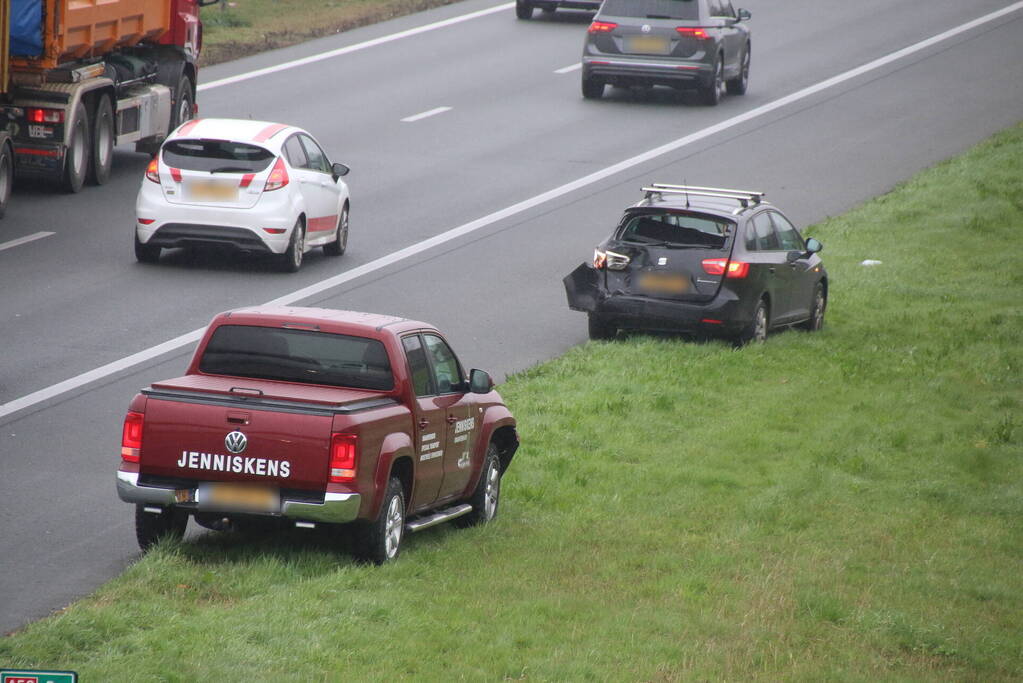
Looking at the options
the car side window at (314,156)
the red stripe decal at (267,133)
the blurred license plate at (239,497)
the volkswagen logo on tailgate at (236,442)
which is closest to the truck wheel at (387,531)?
the blurred license plate at (239,497)

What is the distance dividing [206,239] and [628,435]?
7136 mm

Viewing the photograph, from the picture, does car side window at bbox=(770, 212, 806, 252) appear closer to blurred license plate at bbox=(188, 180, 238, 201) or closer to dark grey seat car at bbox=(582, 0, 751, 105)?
blurred license plate at bbox=(188, 180, 238, 201)

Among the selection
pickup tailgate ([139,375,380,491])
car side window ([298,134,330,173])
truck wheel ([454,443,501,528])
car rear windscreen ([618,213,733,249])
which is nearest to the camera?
pickup tailgate ([139,375,380,491])

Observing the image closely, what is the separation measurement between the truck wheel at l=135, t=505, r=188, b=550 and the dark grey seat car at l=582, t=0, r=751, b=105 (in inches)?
891

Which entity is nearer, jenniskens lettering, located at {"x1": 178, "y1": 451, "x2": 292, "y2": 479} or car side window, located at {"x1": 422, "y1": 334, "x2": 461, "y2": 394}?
jenniskens lettering, located at {"x1": 178, "y1": 451, "x2": 292, "y2": 479}

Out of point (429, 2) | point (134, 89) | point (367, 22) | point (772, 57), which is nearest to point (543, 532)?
point (134, 89)

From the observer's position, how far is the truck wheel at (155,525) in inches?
396

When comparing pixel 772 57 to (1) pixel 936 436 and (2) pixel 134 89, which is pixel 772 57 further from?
(1) pixel 936 436

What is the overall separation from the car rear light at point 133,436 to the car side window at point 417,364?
1.62m

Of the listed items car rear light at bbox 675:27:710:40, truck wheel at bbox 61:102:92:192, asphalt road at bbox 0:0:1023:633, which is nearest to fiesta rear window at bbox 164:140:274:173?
asphalt road at bbox 0:0:1023:633

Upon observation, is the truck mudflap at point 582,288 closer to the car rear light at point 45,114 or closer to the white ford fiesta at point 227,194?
the white ford fiesta at point 227,194

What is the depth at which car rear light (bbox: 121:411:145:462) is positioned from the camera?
31.6 feet

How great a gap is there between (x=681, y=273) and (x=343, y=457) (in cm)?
781

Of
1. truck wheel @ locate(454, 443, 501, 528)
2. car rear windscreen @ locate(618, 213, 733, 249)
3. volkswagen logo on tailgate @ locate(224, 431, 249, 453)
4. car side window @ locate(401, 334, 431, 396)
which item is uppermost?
car side window @ locate(401, 334, 431, 396)
